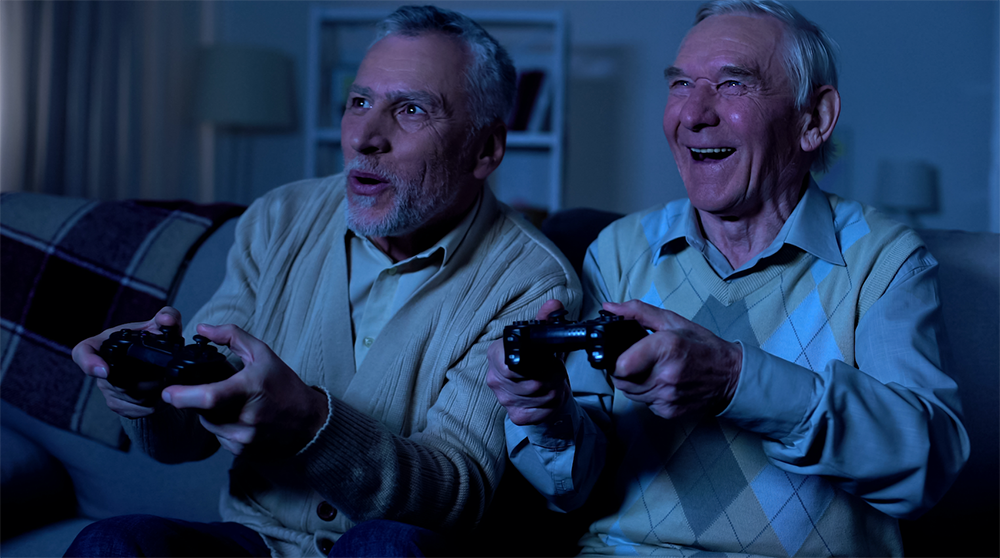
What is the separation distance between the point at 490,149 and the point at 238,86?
2.32 metres

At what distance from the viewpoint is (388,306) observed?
1.27 meters

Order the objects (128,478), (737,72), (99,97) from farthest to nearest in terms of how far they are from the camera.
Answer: (99,97), (128,478), (737,72)

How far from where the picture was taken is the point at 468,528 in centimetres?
112

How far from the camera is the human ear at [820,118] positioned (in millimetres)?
1172

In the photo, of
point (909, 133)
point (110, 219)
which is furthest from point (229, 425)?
point (909, 133)

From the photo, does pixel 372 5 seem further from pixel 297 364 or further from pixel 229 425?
pixel 229 425

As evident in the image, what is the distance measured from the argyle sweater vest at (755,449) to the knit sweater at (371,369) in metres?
0.19

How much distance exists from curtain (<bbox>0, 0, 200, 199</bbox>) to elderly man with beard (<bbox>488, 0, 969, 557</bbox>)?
2.33m

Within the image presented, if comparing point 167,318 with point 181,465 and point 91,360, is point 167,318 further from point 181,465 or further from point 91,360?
point 181,465

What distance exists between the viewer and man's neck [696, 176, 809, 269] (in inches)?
45.8

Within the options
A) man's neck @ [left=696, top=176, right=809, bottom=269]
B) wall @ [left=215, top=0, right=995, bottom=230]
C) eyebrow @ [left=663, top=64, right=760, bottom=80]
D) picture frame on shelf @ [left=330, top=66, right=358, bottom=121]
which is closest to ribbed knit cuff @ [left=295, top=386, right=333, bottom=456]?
man's neck @ [left=696, top=176, right=809, bottom=269]

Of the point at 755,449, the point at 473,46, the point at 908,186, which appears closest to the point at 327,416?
the point at 755,449

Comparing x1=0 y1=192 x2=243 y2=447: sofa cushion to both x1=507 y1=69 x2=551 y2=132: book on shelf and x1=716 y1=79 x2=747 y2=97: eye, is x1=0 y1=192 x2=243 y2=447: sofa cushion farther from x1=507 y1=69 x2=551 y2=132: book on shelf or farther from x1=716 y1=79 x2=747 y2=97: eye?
x1=507 y1=69 x2=551 y2=132: book on shelf

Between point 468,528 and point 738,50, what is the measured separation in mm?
800
